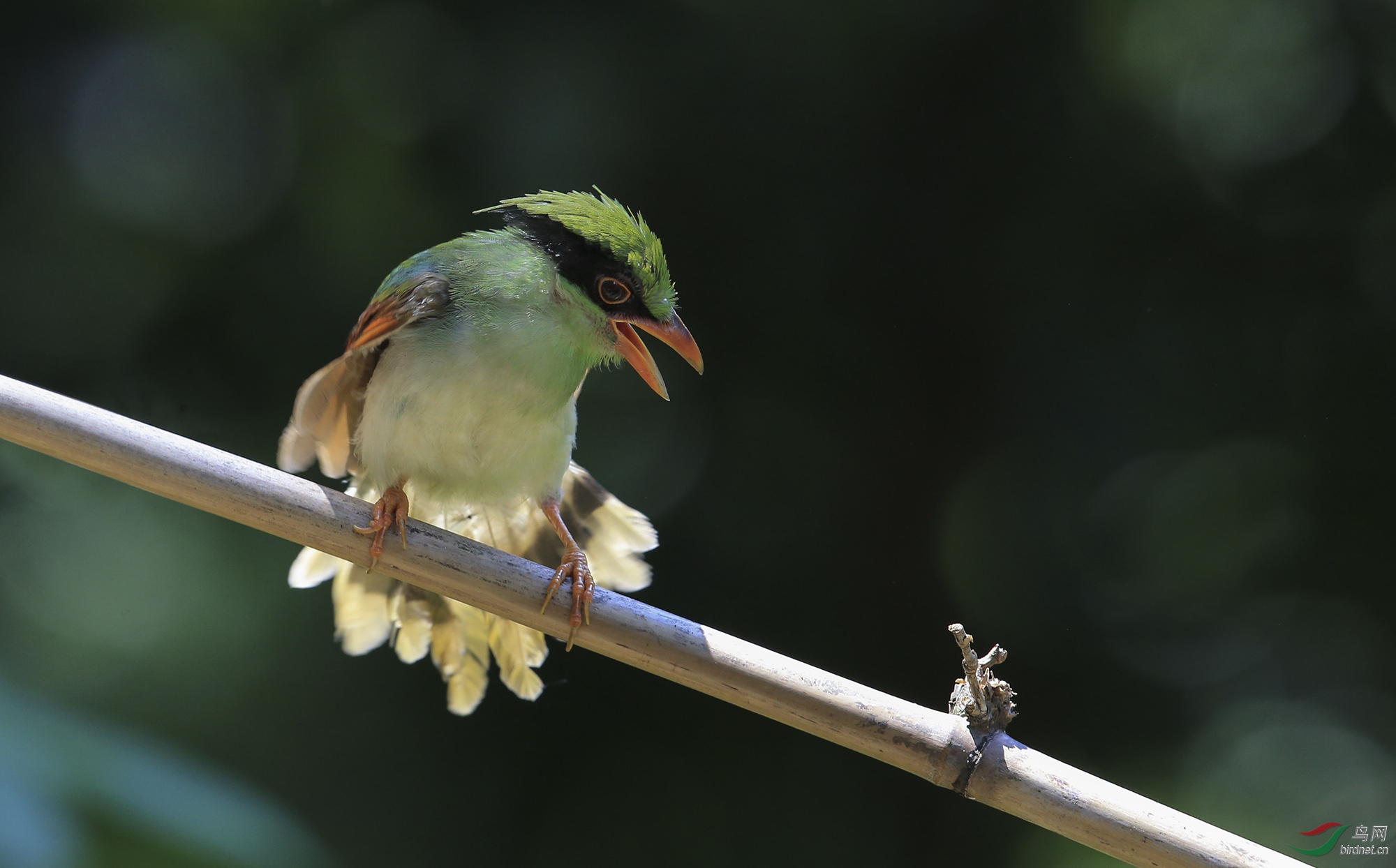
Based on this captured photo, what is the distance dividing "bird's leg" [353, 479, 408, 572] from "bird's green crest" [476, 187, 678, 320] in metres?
0.87

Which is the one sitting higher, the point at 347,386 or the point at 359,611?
the point at 347,386

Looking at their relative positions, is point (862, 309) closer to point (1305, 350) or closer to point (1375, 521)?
point (1305, 350)

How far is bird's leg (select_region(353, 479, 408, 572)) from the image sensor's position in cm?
226

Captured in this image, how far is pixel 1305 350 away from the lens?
3.81m

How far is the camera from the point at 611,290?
276 centimetres

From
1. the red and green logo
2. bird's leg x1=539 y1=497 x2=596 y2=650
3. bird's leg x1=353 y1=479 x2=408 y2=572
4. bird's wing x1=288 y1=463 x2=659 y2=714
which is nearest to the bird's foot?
bird's leg x1=539 y1=497 x2=596 y2=650

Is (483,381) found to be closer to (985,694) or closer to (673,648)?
(673,648)

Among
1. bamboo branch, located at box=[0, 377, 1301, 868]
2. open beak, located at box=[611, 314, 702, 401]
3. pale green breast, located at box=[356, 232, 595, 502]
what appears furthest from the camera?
open beak, located at box=[611, 314, 702, 401]

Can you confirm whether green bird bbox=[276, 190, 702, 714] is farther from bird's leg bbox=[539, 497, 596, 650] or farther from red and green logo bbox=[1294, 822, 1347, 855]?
red and green logo bbox=[1294, 822, 1347, 855]

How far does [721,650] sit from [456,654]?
1306 millimetres

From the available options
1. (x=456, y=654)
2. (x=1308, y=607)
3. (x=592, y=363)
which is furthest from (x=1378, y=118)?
(x=456, y=654)

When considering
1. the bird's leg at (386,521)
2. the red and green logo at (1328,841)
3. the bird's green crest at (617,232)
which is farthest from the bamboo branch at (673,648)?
the red and green logo at (1328,841)

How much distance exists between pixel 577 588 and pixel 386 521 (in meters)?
0.49

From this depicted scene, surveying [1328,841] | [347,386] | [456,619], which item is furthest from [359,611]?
[1328,841]
